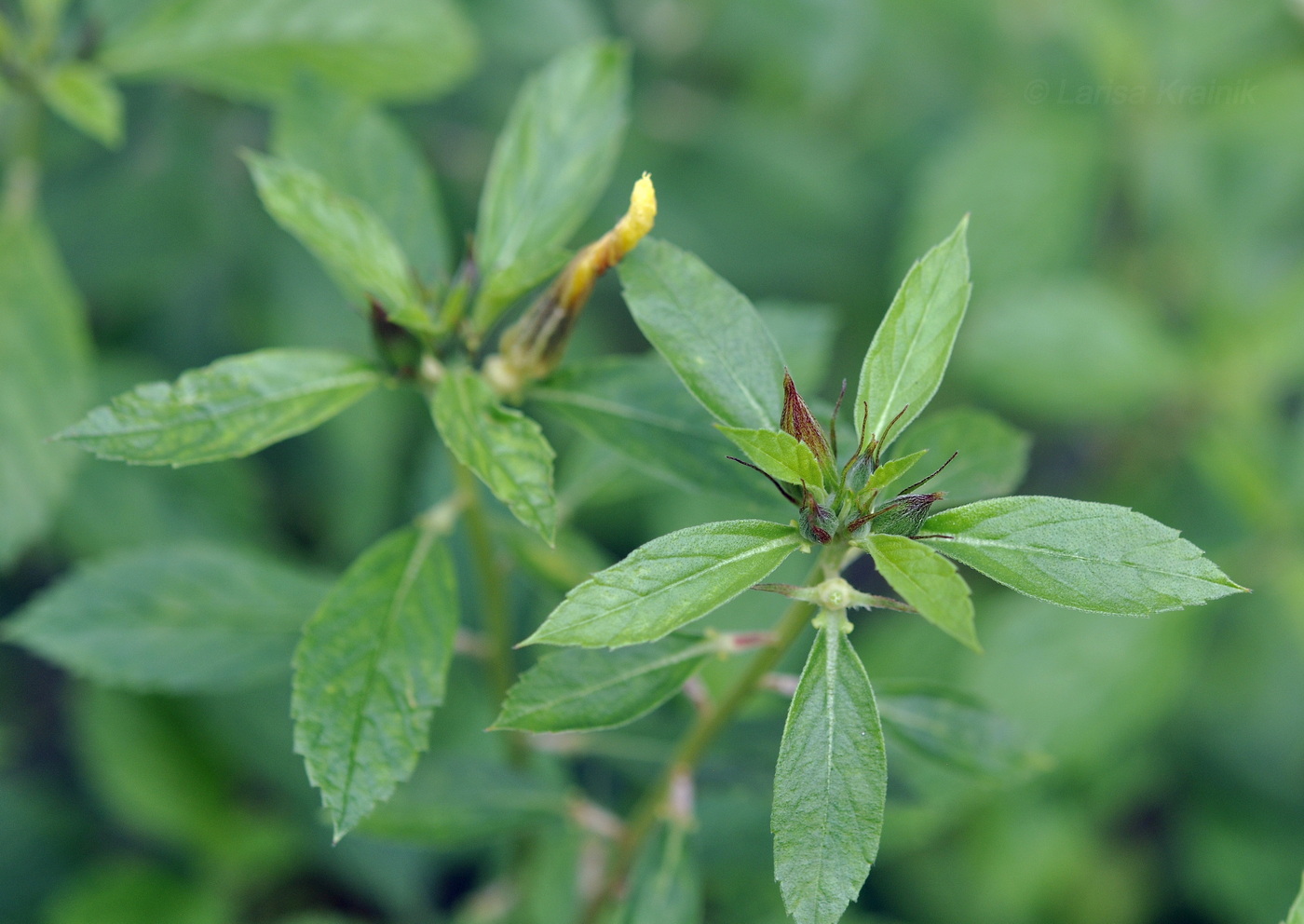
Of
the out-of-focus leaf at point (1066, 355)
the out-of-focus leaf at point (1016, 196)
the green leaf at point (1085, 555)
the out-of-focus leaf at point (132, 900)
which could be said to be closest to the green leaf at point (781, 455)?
the green leaf at point (1085, 555)

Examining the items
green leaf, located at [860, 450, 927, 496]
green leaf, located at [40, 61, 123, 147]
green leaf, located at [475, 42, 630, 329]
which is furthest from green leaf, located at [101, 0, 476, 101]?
green leaf, located at [860, 450, 927, 496]

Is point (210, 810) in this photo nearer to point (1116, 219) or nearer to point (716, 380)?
point (716, 380)

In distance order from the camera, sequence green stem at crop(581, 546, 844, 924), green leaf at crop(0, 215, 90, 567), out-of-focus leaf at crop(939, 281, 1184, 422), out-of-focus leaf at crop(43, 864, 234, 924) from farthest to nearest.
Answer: out-of-focus leaf at crop(939, 281, 1184, 422), out-of-focus leaf at crop(43, 864, 234, 924), green leaf at crop(0, 215, 90, 567), green stem at crop(581, 546, 844, 924)

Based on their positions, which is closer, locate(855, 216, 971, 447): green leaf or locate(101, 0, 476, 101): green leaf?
locate(855, 216, 971, 447): green leaf

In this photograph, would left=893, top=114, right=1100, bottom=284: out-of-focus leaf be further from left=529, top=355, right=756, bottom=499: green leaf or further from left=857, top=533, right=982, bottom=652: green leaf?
left=857, top=533, right=982, bottom=652: green leaf

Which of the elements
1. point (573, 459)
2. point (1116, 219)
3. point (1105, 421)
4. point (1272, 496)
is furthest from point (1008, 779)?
point (1116, 219)

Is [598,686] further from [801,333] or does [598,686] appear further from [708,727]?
[801,333]
